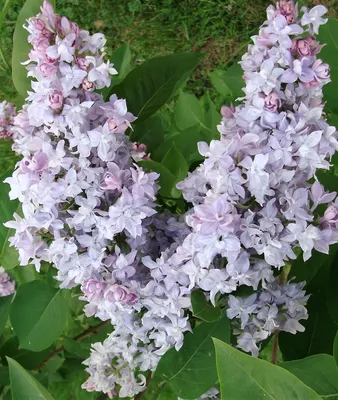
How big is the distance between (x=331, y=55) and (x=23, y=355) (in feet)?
2.68

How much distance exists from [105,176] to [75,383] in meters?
1.22

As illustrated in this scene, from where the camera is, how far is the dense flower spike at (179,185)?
0.63 meters

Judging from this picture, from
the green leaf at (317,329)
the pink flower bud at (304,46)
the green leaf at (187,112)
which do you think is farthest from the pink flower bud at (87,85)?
the green leaf at (187,112)

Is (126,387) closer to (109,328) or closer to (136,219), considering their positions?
(109,328)

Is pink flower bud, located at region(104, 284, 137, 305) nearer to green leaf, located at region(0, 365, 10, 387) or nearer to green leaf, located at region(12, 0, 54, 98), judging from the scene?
green leaf, located at region(12, 0, 54, 98)

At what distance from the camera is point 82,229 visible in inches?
28.3

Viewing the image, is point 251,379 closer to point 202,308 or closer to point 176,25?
point 202,308

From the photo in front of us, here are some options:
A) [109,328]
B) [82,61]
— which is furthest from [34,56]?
[109,328]

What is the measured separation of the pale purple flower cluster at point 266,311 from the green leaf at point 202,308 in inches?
1.6

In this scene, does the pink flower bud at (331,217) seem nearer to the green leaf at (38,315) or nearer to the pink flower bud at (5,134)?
the green leaf at (38,315)

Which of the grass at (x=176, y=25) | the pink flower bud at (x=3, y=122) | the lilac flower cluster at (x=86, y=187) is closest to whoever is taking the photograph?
the lilac flower cluster at (x=86, y=187)

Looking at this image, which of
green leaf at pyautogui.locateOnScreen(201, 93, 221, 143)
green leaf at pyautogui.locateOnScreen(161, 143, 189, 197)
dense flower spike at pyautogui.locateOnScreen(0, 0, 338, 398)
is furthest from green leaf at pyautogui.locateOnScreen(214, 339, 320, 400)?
green leaf at pyautogui.locateOnScreen(201, 93, 221, 143)

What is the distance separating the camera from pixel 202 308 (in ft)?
2.38

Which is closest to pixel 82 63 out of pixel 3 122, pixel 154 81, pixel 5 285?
pixel 154 81
